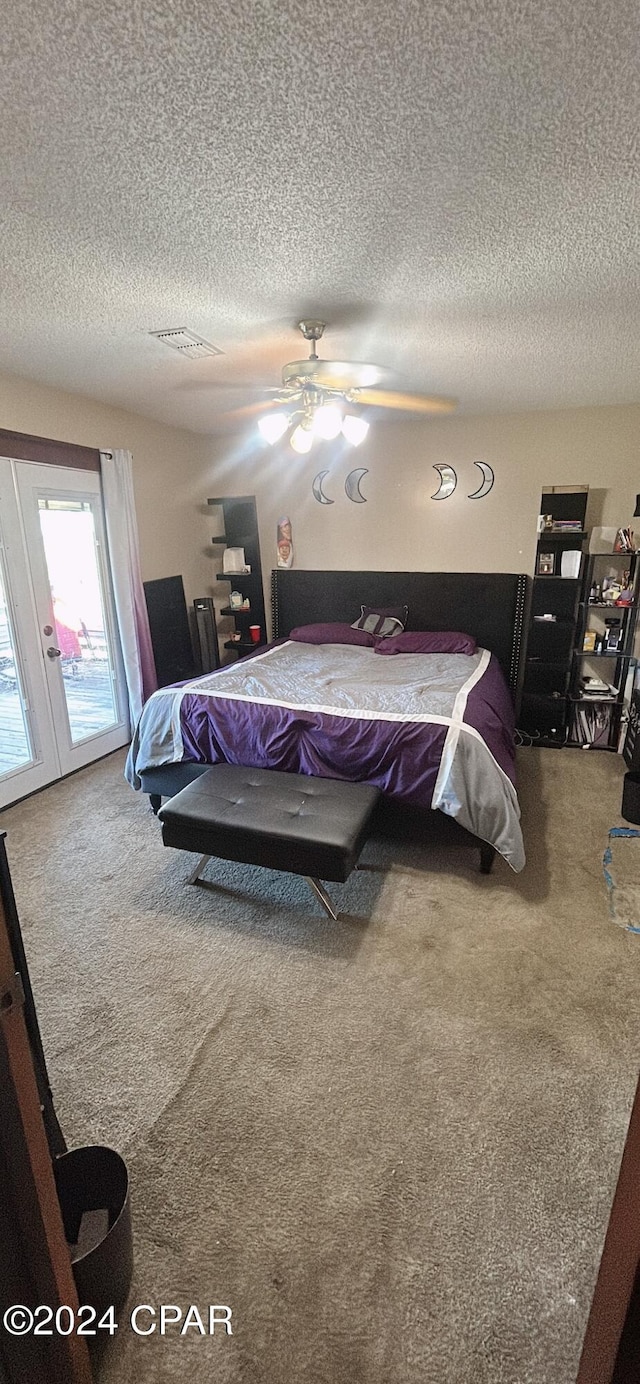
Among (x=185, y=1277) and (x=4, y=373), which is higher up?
(x=4, y=373)

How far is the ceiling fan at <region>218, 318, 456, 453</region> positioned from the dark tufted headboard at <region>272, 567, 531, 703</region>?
1789mm

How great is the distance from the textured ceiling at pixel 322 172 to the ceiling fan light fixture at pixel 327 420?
36 centimetres

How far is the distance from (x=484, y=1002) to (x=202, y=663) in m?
3.88

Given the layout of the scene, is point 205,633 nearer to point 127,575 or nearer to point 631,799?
point 127,575

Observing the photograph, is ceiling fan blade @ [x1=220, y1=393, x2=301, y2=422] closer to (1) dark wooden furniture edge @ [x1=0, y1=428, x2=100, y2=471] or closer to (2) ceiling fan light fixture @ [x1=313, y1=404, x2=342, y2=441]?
(2) ceiling fan light fixture @ [x1=313, y1=404, x2=342, y2=441]

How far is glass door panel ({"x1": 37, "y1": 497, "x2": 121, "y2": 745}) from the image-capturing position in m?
3.68

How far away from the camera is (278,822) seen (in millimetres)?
2312

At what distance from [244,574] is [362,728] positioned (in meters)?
2.87

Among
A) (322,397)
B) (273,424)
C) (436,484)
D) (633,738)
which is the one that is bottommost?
→ (633,738)

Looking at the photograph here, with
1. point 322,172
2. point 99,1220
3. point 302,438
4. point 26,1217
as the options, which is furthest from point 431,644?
point 26,1217

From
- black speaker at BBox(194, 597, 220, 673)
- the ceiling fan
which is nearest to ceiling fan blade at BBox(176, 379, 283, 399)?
the ceiling fan

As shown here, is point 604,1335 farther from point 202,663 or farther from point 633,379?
point 202,663

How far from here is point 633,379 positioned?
11.2ft

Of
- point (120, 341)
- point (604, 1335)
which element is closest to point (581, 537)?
point (120, 341)
